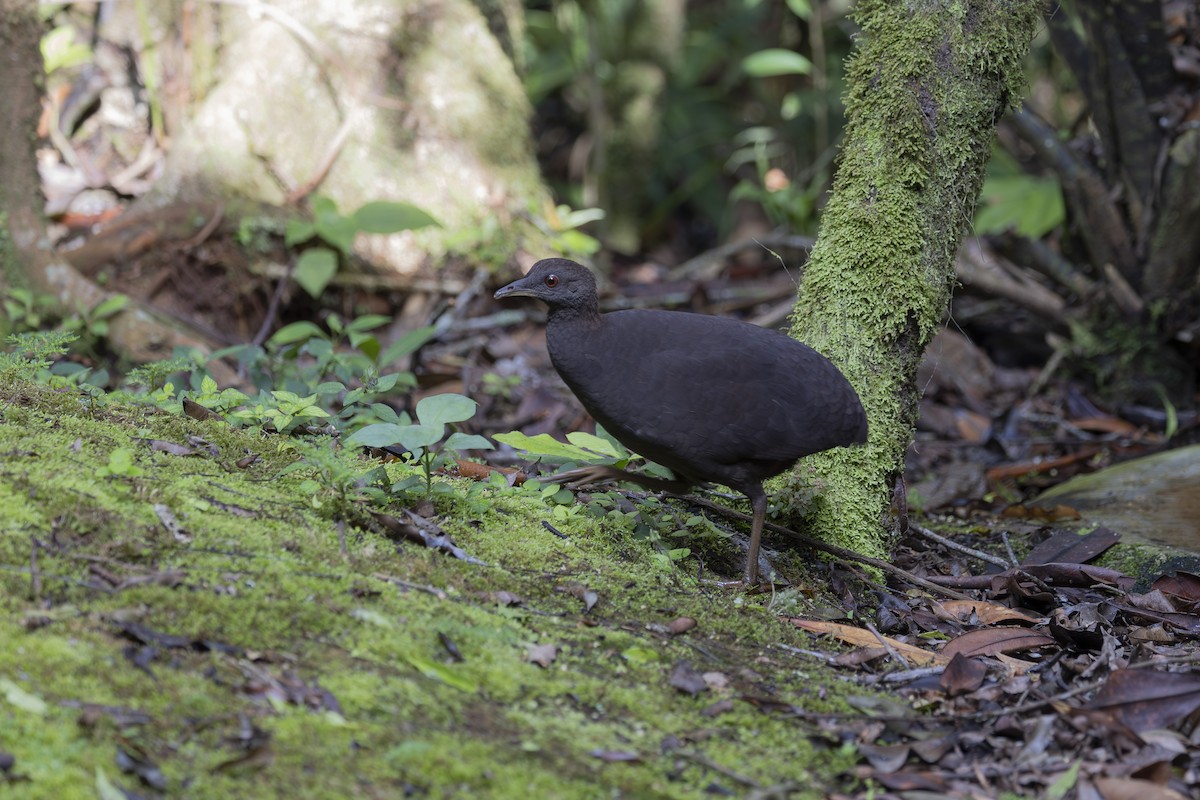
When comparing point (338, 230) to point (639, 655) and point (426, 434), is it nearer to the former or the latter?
point (426, 434)

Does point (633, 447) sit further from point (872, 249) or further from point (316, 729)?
point (316, 729)

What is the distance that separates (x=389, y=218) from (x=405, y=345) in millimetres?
1943

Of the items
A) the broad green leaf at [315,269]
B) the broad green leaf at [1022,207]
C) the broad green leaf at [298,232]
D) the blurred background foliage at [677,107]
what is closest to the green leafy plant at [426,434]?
the broad green leaf at [315,269]

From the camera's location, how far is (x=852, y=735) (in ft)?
9.05

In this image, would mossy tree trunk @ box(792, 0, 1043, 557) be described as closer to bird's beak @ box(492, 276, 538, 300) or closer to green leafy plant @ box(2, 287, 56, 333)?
bird's beak @ box(492, 276, 538, 300)

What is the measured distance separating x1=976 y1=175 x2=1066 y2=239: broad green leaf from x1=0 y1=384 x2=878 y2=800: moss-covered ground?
5.64 meters

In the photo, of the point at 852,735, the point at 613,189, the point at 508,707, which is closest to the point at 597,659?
the point at 508,707

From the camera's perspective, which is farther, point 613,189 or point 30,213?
point 613,189

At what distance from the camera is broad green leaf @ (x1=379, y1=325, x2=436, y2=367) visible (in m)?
5.17

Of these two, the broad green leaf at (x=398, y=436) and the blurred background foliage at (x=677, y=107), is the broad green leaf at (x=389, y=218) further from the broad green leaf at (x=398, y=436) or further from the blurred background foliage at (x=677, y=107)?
the blurred background foliage at (x=677, y=107)

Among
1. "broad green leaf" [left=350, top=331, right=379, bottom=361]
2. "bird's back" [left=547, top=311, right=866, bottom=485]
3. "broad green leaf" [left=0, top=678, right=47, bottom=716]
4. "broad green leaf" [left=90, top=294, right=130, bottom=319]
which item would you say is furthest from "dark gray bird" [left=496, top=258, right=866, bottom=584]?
"broad green leaf" [left=90, top=294, right=130, bottom=319]

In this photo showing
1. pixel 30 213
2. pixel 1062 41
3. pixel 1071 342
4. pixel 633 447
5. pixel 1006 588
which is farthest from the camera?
pixel 1071 342

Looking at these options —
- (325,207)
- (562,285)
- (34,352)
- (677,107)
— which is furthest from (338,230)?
(677,107)

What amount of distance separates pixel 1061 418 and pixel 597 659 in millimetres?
5114
